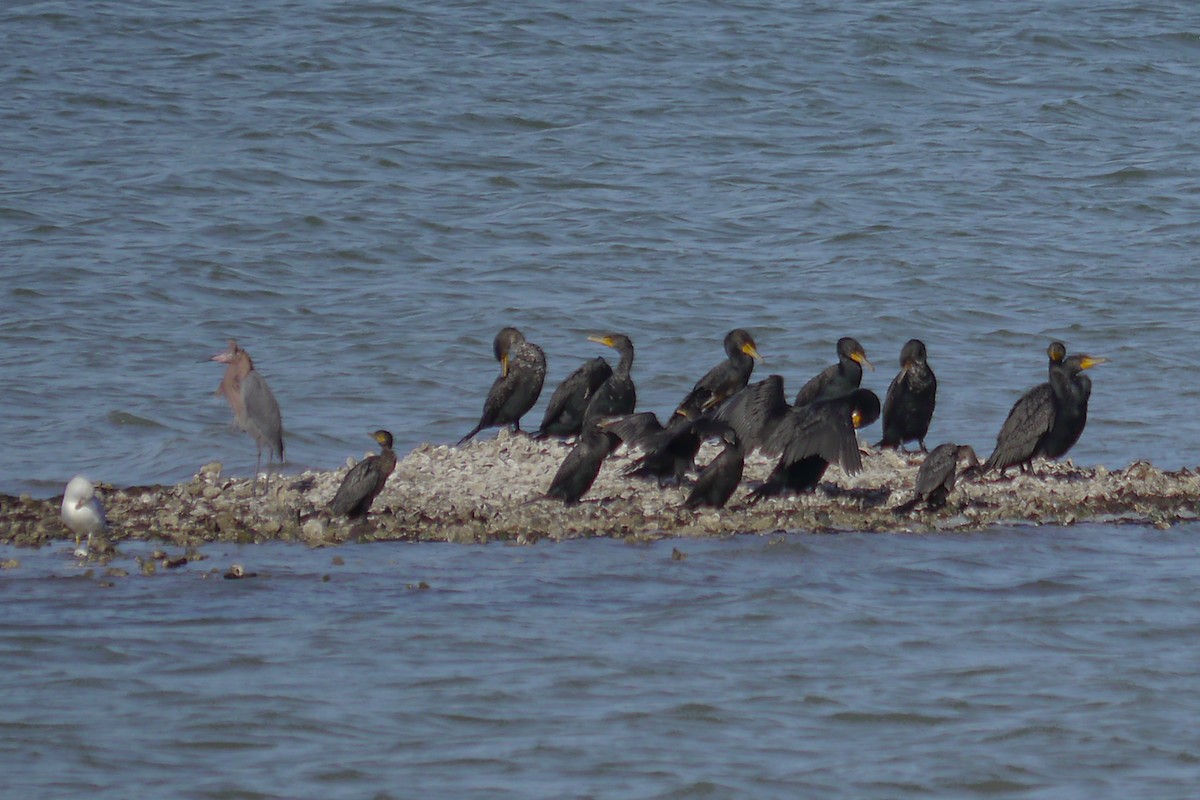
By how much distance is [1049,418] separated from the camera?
1047 cm

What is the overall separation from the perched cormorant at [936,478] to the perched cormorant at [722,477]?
945 millimetres

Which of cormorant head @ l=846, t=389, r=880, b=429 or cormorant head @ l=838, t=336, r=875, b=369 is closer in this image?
cormorant head @ l=846, t=389, r=880, b=429

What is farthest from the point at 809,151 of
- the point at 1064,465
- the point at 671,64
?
the point at 1064,465

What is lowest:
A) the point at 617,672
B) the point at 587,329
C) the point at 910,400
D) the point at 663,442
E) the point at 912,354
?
the point at 617,672

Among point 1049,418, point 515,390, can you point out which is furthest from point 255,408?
point 1049,418

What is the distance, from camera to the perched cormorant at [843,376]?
1097 centimetres

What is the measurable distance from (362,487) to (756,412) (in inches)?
92.6

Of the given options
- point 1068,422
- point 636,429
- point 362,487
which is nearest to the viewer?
point 362,487

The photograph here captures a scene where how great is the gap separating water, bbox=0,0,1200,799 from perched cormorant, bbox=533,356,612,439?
1.44 m

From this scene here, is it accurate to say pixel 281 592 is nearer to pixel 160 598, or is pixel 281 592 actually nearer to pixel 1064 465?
pixel 160 598

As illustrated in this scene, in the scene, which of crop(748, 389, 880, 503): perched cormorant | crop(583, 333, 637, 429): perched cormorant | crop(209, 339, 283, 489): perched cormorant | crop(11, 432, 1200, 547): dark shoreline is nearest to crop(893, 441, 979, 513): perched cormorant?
crop(11, 432, 1200, 547): dark shoreline

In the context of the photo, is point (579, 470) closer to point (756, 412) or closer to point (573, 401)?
point (756, 412)

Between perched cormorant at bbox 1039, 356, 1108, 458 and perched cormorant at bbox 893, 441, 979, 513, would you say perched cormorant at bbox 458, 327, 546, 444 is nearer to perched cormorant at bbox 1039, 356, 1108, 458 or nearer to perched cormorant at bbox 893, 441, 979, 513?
perched cormorant at bbox 893, 441, 979, 513

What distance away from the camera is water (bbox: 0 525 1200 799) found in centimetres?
640
